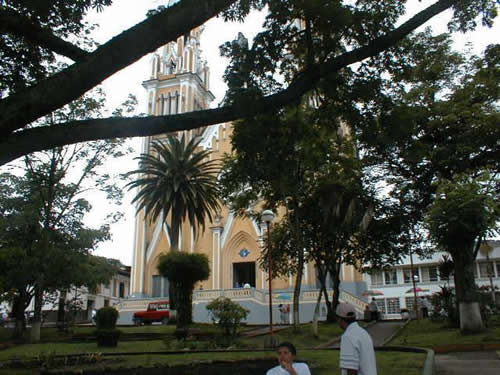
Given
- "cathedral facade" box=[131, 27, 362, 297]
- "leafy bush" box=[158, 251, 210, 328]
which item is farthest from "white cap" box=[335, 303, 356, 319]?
"cathedral facade" box=[131, 27, 362, 297]

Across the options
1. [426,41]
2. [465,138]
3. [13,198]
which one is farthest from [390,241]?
[13,198]

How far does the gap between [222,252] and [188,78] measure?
1884 cm

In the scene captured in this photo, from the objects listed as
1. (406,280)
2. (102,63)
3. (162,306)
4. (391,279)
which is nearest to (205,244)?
(162,306)

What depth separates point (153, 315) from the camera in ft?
105

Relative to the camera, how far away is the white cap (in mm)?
4668

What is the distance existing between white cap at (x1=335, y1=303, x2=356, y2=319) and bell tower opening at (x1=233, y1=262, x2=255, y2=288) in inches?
1506

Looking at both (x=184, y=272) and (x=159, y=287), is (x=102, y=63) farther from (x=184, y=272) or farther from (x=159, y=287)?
(x=159, y=287)

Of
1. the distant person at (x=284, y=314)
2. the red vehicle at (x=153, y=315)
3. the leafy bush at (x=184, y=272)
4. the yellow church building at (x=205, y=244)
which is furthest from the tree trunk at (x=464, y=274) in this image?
the red vehicle at (x=153, y=315)

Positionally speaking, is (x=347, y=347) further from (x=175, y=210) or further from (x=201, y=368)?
(x=175, y=210)

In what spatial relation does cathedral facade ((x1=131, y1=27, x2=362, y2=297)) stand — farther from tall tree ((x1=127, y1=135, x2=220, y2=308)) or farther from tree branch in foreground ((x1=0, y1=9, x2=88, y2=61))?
tree branch in foreground ((x1=0, y1=9, x2=88, y2=61))

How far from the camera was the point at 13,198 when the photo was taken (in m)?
25.1

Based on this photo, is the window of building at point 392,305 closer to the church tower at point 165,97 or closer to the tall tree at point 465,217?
the church tower at point 165,97

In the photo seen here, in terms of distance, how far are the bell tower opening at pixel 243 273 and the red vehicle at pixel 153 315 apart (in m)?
10.3

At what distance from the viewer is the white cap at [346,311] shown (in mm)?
4668
